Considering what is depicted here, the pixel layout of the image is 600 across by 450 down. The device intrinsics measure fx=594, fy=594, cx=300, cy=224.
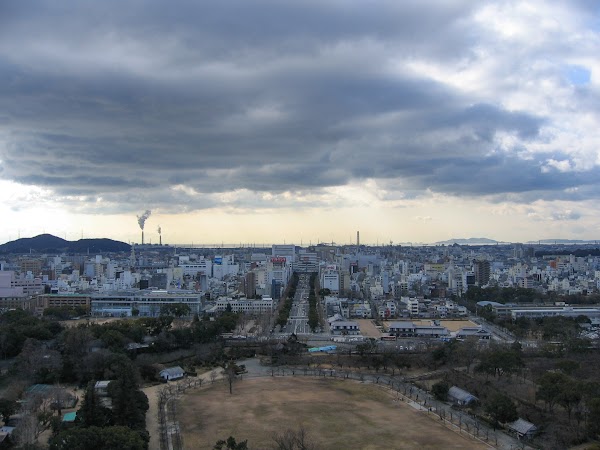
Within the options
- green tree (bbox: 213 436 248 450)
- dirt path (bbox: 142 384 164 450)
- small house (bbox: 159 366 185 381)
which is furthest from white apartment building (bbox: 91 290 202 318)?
green tree (bbox: 213 436 248 450)

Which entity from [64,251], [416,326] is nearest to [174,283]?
[416,326]

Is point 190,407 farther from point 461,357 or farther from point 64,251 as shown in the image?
point 64,251

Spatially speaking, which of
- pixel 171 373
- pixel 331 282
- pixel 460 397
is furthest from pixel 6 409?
pixel 331 282

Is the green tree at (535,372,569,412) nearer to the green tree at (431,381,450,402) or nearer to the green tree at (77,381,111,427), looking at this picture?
the green tree at (431,381,450,402)

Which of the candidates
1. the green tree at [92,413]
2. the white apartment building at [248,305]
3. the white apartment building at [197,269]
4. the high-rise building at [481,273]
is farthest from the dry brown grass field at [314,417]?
the white apartment building at [197,269]

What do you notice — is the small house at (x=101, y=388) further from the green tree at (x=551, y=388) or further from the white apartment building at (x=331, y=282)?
the white apartment building at (x=331, y=282)

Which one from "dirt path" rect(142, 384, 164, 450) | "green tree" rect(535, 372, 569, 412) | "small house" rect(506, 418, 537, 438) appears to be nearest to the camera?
"dirt path" rect(142, 384, 164, 450)
